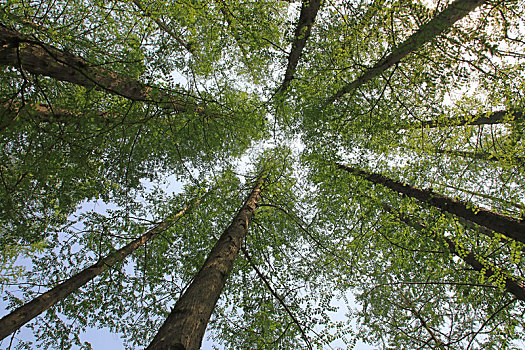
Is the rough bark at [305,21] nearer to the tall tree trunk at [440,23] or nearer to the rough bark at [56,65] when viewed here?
the tall tree trunk at [440,23]

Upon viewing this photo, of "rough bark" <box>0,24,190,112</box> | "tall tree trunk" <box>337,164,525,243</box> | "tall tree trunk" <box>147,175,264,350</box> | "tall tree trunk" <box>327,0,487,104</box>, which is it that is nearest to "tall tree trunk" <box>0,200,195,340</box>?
"tall tree trunk" <box>147,175,264,350</box>

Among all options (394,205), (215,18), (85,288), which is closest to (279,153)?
(394,205)

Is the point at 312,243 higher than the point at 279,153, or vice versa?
the point at 279,153

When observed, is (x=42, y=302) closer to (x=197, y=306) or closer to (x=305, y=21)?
(x=197, y=306)

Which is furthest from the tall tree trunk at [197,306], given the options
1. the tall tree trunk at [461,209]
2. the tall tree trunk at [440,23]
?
the tall tree trunk at [440,23]

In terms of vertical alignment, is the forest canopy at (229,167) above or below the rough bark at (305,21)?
below

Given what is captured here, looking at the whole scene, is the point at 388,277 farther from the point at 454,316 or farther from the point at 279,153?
the point at 279,153

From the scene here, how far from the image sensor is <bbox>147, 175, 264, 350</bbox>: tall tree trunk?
169 centimetres

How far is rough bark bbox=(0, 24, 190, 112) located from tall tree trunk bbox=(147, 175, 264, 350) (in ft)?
6.83

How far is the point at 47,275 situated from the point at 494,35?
9.22 metres

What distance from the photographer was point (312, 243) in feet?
21.1

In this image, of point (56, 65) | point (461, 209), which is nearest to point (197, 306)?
point (56, 65)

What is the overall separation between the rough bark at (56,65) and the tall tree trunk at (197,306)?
6.83 ft

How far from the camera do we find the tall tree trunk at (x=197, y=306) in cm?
169
